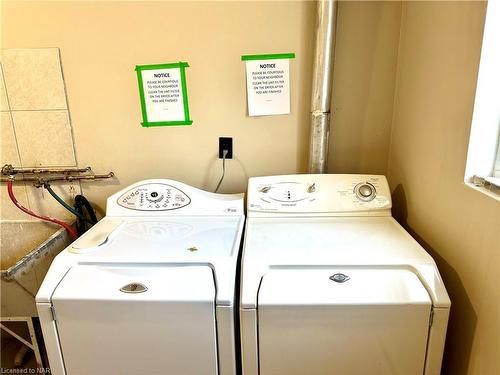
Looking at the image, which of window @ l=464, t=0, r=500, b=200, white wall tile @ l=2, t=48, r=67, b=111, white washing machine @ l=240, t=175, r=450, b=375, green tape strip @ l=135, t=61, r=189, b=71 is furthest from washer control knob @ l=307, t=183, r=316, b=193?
white wall tile @ l=2, t=48, r=67, b=111

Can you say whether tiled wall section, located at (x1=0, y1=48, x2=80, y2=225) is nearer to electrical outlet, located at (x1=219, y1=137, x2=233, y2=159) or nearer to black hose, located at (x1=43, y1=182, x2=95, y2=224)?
black hose, located at (x1=43, y1=182, x2=95, y2=224)

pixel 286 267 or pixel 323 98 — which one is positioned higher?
pixel 323 98

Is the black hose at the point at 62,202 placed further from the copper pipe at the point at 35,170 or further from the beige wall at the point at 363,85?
the beige wall at the point at 363,85

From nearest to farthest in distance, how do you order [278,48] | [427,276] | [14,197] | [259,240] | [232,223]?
[427,276] < [259,240] < [232,223] < [278,48] < [14,197]

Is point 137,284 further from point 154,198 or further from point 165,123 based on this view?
point 165,123

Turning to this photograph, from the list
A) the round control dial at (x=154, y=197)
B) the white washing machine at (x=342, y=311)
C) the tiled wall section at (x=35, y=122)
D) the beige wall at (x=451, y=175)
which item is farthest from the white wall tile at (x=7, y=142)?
the beige wall at (x=451, y=175)

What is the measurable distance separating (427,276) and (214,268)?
666 mm

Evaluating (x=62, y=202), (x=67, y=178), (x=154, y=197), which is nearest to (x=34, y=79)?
(x=67, y=178)

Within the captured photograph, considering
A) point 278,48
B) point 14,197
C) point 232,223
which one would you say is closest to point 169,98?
point 278,48

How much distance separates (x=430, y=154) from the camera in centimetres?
131

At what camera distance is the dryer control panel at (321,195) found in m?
1.48

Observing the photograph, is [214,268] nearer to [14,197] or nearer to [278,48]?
[278,48]

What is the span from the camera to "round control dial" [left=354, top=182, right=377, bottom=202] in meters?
1.49

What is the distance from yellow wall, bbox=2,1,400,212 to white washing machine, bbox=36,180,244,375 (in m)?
0.66
